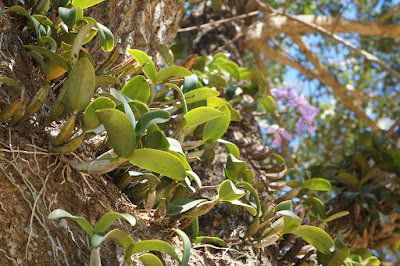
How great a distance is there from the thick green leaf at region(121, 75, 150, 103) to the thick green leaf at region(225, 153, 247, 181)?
306 mm

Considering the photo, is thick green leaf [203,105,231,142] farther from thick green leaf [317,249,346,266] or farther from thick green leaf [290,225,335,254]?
thick green leaf [317,249,346,266]

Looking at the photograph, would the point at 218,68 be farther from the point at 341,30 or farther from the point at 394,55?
the point at 394,55

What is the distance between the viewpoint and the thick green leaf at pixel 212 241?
115cm

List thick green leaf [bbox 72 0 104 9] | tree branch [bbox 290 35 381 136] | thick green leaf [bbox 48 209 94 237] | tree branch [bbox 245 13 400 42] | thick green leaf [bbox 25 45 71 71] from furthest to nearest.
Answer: tree branch [bbox 290 35 381 136]
tree branch [bbox 245 13 400 42]
thick green leaf [bbox 72 0 104 9]
thick green leaf [bbox 25 45 71 71]
thick green leaf [bbox 48 209 94 237]

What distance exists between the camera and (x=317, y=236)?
1.13 m

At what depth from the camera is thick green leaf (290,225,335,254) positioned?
112cm

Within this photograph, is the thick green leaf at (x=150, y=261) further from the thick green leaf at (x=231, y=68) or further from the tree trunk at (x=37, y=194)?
the thick green leaf at (x=231, y=68)

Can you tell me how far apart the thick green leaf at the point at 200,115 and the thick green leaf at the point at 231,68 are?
95 centimetres

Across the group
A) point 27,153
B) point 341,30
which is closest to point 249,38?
point 341,30

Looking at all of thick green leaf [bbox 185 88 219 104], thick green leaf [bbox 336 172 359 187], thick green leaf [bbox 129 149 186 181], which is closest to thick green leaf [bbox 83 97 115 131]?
thick green leaf [bbox 129 149 186 181]

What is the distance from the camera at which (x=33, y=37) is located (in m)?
1.17

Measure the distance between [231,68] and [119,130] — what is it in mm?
1209

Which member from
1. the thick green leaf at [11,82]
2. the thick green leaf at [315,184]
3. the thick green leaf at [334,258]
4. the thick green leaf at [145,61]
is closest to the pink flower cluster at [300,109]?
the thick green leaf at [315,184]

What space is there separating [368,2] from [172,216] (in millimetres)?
3394
